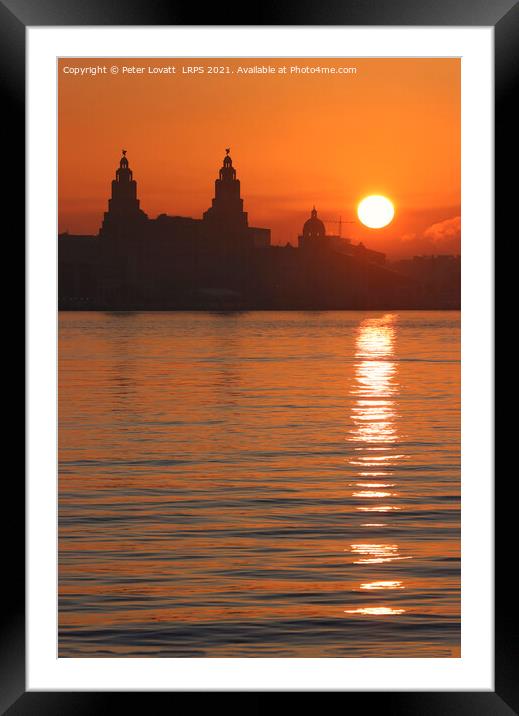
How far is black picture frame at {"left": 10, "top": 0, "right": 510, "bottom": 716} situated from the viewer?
2377 mm

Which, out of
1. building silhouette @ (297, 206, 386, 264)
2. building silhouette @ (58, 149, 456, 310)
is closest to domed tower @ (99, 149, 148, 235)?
building silhouette @ (58, 149, 456, 310)

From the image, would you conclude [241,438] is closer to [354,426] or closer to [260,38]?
[354,426]

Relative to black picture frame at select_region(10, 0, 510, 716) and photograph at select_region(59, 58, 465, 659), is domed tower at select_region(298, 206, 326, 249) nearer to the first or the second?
photograph at select_region(59, 58, 465, 659)

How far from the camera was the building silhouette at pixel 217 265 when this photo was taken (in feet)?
200

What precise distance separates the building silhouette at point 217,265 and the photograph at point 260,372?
0.17 meters

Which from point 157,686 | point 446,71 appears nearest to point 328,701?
point 157,686

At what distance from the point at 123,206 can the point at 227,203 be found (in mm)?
5996

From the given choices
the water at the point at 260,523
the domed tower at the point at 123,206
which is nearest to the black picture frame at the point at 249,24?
the water at the point at 260,523

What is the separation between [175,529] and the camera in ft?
22.4

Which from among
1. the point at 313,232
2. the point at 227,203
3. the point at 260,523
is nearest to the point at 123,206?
the point at 227,203

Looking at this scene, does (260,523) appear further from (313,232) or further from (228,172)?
(313,232)

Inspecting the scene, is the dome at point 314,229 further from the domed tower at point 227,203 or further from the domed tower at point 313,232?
the domed tower at point 227,203

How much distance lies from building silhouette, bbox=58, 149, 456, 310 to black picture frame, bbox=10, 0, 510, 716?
56.4m
